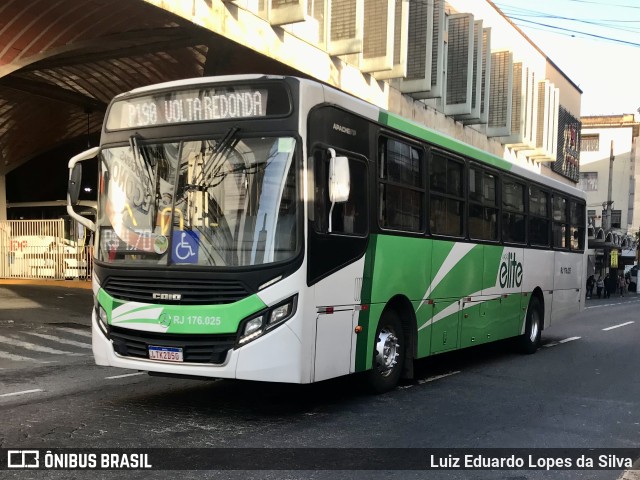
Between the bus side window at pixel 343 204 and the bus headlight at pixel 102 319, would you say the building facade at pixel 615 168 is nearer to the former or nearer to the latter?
the bus side window at pixel 343 204

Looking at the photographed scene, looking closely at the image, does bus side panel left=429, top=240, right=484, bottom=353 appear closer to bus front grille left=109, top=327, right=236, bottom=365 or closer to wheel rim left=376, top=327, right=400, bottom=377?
wheel rim left=376, top=327, right=400, bottom=377

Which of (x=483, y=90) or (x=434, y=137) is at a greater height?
(x=483, y=90)

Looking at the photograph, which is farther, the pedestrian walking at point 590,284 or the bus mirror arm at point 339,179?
the pedestrian walking at point 590,284

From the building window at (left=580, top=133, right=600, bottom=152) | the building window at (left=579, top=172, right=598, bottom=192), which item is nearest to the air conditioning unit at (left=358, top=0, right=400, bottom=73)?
the building window at (left=579, top=172, right=598, bottom=192)

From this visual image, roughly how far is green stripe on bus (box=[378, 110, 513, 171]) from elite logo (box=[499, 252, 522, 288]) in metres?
1.56

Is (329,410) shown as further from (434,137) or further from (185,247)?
(434,137)

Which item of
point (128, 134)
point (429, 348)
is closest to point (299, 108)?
point (128, 134)

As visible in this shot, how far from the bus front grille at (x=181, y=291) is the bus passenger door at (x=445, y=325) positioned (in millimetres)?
3714

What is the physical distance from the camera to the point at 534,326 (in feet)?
44.4

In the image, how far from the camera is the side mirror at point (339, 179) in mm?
6848

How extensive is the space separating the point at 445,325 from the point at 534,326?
174 inches

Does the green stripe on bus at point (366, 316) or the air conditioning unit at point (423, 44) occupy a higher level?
the air conditioning unit at point (423, 44)

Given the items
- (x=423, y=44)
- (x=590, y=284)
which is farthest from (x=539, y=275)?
(x=590, y=284)

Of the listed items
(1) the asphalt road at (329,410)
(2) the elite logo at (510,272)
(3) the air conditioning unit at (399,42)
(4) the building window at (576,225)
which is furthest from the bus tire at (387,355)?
(3) the air conditioning unit at (399,42)
